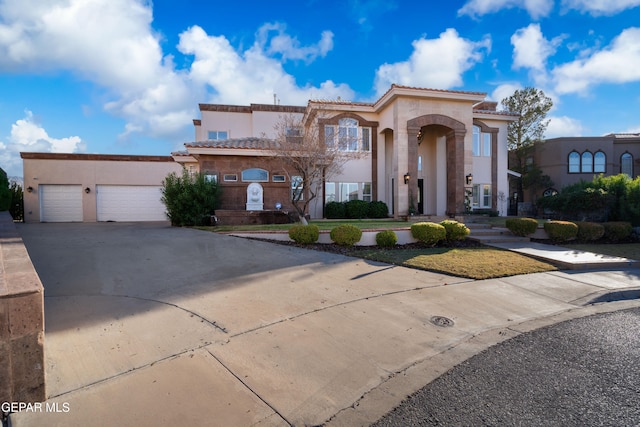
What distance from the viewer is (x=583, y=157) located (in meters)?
27.4

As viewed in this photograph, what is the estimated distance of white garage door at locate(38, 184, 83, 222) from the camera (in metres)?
19.5

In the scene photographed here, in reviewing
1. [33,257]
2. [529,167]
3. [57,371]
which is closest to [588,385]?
[57,371]

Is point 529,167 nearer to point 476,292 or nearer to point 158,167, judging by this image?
point 476,292

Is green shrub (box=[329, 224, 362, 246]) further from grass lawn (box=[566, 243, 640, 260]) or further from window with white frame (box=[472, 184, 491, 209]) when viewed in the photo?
window with white frame (box=[472, 184, 491, 209])

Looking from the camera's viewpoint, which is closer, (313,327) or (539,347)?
(539,347)

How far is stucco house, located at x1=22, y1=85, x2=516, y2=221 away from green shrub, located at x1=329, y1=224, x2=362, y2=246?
22.4 feet

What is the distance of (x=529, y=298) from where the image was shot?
563cm

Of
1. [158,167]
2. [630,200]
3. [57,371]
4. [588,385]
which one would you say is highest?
[158,167]

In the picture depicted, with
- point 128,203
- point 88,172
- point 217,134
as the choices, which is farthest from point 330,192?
point 88,172

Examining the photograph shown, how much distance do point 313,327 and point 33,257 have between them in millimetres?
6661

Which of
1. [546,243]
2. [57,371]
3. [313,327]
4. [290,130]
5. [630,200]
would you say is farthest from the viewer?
[290,130]

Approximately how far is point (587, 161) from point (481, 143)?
47.8 ft

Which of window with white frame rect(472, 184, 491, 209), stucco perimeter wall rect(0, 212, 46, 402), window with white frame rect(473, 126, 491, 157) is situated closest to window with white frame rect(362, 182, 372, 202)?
window with white frame rect(472, 184, 491, 209)

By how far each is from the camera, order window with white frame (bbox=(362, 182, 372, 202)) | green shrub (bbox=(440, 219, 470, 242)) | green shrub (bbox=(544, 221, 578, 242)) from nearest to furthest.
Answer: green shrub (bbox=(440, 219, 470, 242))
green shrub (bbox=(544, 221, 578, 242))
window with white frame (bbox=(362, 182, 372, 202))
